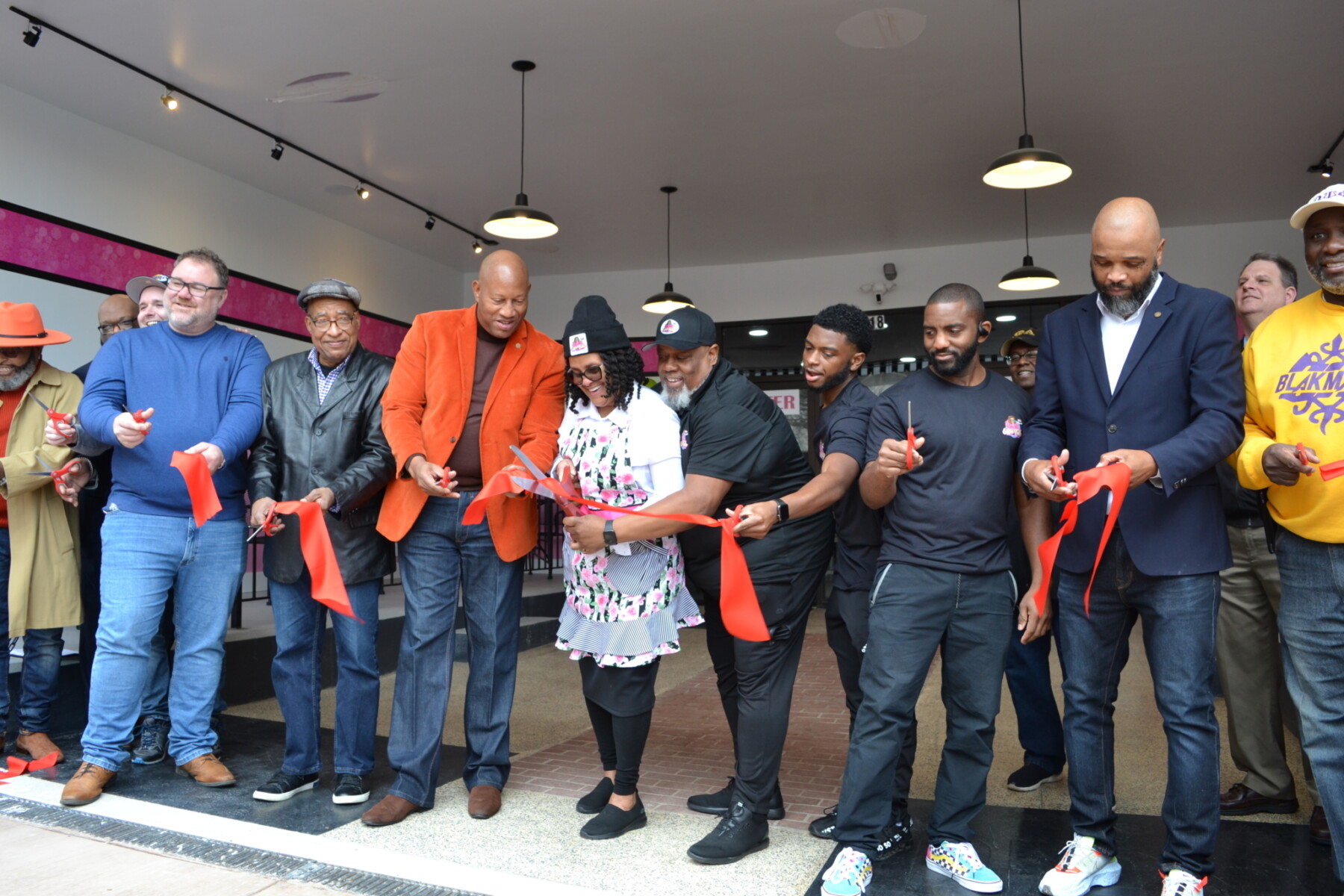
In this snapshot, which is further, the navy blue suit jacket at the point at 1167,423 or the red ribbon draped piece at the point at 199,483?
the red ribbon draped piece at the point at 199,483

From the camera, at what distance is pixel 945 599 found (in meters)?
2.56

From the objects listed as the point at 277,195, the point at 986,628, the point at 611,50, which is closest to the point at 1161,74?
the point at 611,50

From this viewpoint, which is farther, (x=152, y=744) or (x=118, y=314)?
(x=118, y=314)

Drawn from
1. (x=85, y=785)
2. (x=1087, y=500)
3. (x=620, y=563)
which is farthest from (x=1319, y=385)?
(x=85, y=785)

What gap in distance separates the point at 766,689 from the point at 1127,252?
1.62 metres

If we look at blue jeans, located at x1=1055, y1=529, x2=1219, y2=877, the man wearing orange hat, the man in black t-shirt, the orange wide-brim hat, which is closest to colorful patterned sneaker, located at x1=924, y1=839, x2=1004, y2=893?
the man in black t-shirt

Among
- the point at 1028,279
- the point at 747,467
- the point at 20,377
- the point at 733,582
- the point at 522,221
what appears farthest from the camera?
the point at 1028,279

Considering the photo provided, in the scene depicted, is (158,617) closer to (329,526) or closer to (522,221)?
(329,526)

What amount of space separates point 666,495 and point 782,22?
4272 mm

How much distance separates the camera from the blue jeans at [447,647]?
3.18m

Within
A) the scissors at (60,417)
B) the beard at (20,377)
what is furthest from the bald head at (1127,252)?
the beard at (20,377)

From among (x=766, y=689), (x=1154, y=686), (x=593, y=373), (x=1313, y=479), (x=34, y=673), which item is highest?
(x=593, y=373)

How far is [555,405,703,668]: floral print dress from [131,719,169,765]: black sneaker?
196cm

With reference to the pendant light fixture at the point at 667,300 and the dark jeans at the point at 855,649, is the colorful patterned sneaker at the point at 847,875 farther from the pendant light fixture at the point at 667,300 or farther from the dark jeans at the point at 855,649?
the pendant light fixture at the point at 667,300
